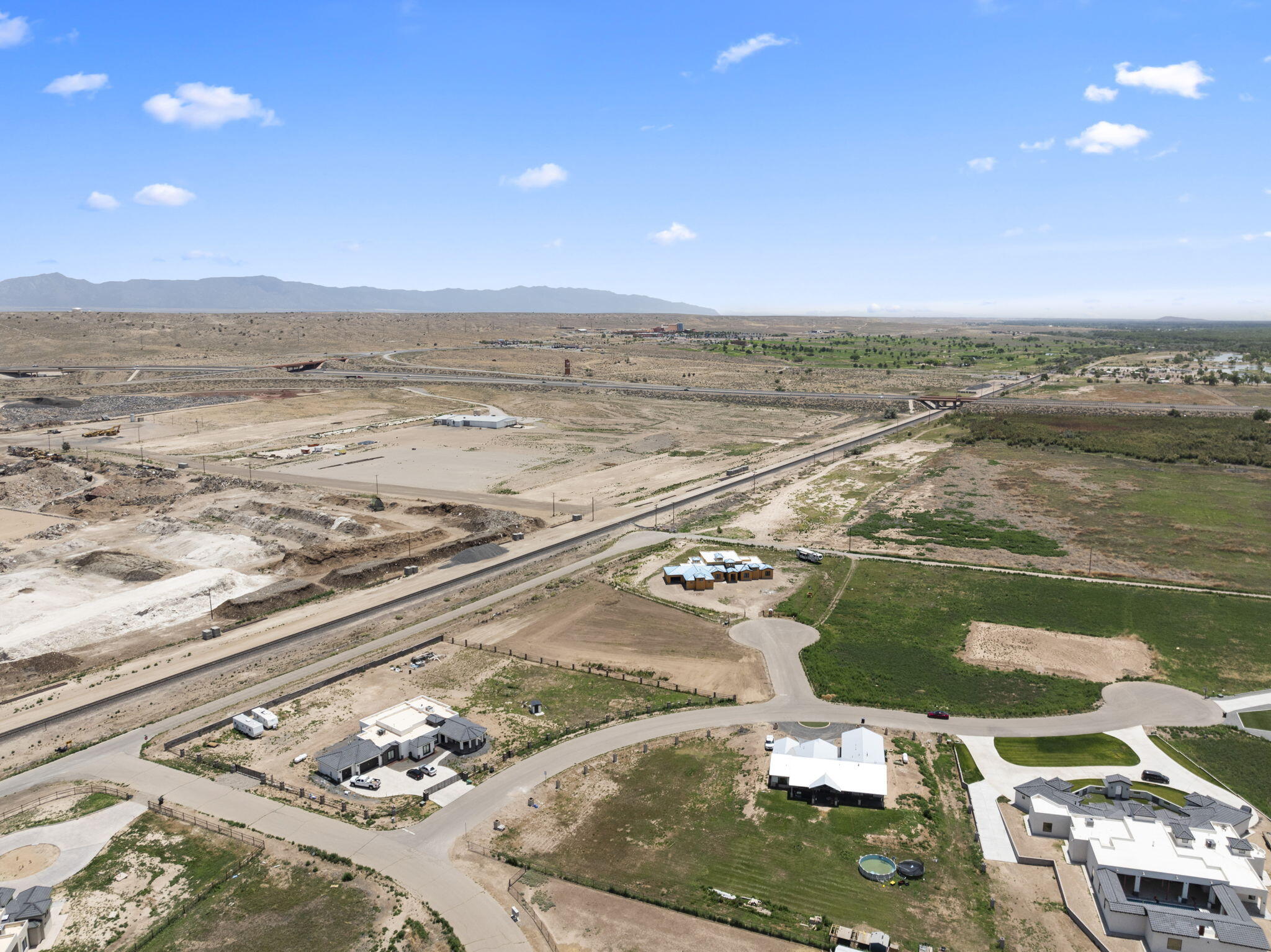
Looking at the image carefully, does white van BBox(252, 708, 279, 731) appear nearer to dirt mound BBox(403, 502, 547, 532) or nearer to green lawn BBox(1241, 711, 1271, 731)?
dirt mound BBox(403, 502, 547, 532)

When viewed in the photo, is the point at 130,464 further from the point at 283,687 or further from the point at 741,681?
the point at 741,681

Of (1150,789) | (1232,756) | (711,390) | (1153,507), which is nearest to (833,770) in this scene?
(1150,789)

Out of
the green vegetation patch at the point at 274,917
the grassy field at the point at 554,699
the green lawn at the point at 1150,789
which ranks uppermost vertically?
the green lawn at the point at 1150,789

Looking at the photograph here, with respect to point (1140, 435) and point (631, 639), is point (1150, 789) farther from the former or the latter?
point (1140, 435)

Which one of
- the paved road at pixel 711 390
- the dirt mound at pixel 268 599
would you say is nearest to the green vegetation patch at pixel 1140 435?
the paved road at pixel 711 390

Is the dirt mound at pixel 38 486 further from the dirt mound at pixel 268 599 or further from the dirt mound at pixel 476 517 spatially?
the dirt mound at pixel 268 599
